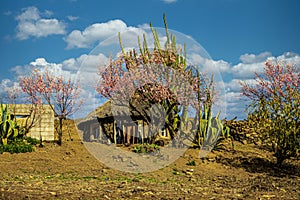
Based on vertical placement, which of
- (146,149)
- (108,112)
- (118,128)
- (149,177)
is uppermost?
(108,112)

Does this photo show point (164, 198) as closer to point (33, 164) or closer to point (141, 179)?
point (141, 179)

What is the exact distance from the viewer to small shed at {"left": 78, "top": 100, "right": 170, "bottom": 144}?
53.8ft

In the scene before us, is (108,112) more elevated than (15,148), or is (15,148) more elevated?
(108,112)

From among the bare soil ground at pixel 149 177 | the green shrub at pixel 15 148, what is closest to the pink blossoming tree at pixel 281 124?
the bare soil ground at pixel 149 177

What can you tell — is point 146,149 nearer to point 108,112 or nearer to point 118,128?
point 118,128

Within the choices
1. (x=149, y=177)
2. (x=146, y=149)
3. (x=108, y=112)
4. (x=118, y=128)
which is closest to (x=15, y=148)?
(x=146, y=149)

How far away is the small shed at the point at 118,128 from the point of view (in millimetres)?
16391

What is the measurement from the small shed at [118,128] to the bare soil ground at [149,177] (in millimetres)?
2722

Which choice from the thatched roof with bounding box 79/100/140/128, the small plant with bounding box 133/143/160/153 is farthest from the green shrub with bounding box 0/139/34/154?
the thatched roof with bounding box 79/100/140/128

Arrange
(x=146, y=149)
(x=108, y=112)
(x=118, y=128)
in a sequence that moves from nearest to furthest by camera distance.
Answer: (x=146, y=149) < (x=118, y=128) < (x=108, y=112)

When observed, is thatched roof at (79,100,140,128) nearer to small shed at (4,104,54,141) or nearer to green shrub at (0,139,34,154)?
small shed at (4,104,54,141)

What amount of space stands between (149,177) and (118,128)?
7567mm

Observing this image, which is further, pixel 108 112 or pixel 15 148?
pixel 108 112

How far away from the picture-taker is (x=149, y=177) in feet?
34.1
